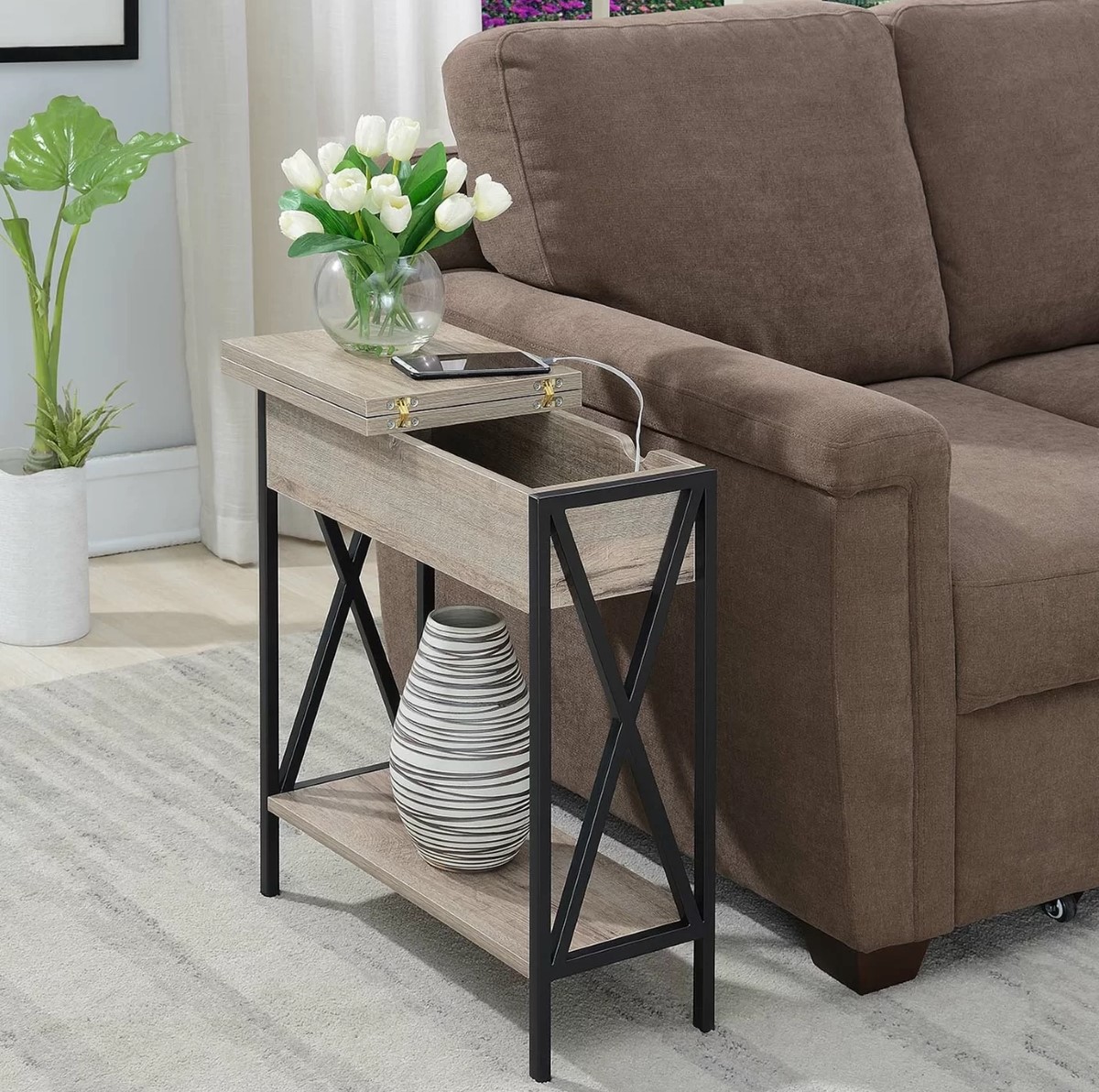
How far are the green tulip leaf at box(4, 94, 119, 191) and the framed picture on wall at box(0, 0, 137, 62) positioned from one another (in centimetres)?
33

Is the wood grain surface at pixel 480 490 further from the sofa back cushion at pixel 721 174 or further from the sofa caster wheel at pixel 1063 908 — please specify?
the sofa caster wheel at pixel 1063 908

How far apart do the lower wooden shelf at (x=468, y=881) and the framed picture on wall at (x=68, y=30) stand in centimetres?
162

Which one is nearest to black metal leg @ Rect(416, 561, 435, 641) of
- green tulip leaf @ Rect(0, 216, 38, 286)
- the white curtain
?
green tulip leaf @ Rect(0, 216, 38, 286)

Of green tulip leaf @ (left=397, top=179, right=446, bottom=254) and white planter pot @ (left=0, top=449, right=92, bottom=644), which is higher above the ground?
green tulip leaf @ (left=397, top=179, right=446, bottom=254)

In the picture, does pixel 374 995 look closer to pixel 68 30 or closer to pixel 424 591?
pixel 424 591

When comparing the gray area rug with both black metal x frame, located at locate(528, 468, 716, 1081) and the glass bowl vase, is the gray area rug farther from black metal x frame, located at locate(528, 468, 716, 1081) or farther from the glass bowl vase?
the glass bowl vase

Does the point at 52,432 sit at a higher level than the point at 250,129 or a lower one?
lower

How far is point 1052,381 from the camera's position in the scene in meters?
2.43

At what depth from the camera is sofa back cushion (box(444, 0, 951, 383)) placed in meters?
2.14

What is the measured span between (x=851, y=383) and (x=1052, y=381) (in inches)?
17.4

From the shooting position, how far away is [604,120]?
2.15 metres

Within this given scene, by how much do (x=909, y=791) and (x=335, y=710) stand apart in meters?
1.06

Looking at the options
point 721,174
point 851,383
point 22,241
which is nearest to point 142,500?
point 22,241

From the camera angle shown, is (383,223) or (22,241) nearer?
(383,223)
